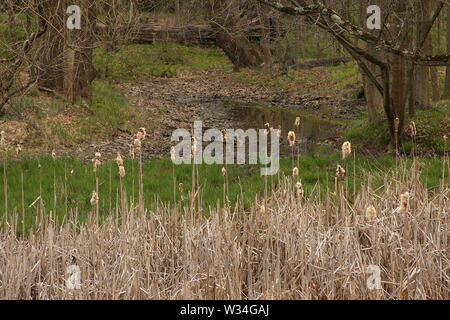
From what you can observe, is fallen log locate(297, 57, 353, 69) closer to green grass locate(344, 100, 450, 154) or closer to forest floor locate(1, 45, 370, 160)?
forest floor locate(1, 45, 370, 160)

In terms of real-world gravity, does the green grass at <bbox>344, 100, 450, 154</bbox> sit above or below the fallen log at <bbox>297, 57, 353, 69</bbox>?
below

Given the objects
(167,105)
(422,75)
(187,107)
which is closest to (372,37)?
(422,75)

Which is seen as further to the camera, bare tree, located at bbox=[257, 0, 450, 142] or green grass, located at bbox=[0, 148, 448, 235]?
green grass, located at bbox=[0, 148, 448, 235]

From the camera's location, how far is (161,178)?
841 centimetres

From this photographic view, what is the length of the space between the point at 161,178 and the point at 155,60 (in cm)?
1365

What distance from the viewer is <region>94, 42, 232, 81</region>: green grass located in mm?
18750

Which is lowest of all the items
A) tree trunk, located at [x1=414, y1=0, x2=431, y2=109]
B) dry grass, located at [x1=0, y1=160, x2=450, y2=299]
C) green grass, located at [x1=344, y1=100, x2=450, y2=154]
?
dry grass, located at [x1=0, y1=160, x2=450, y2=299]

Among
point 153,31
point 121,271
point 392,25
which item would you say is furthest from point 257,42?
point 121,271

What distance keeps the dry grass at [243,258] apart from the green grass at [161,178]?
1799 millimetres

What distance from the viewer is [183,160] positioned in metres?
9.55

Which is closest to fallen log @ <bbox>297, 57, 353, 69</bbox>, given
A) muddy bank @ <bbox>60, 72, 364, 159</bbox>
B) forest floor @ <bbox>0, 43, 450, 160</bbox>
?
forest floor @ <bbox>0, 43, 450, 160</bbox>

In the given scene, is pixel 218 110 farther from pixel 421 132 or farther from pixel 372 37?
pixel 372 37

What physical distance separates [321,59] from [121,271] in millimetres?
17160

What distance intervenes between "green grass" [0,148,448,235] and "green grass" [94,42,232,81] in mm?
9394
